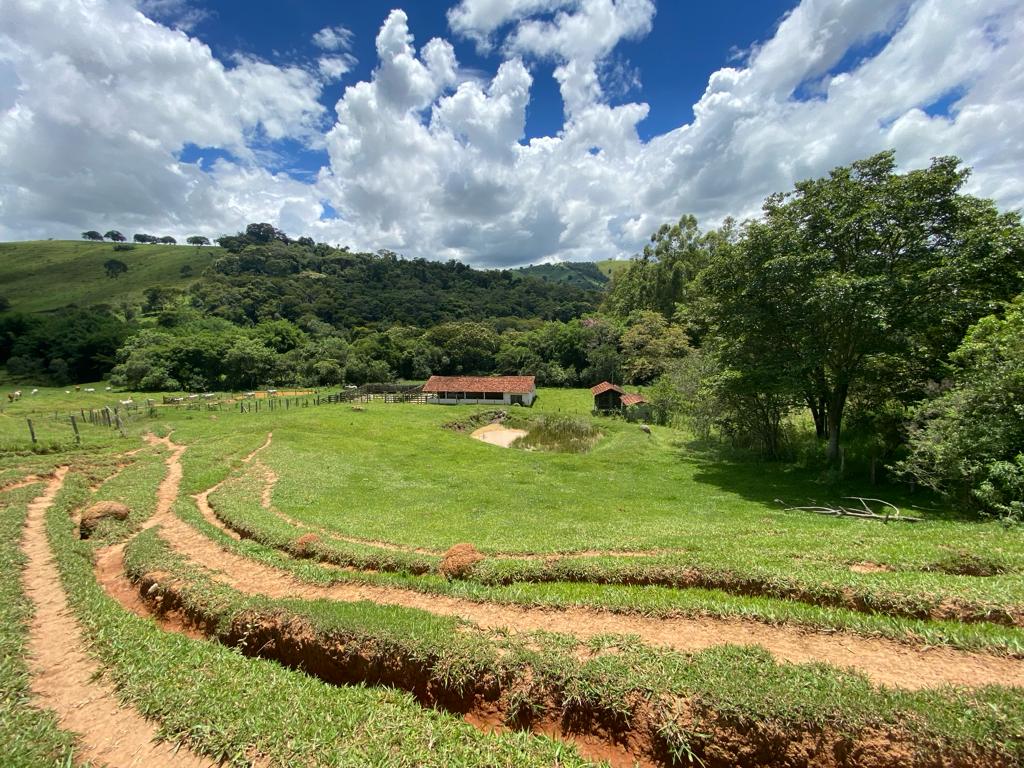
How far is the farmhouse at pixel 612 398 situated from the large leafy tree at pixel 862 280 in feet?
80.8

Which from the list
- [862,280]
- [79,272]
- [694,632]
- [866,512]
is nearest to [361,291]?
[79,272]

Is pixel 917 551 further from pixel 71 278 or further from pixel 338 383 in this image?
pixel 71 278

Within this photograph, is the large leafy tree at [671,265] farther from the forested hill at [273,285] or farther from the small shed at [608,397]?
the forested hill at [273,285]

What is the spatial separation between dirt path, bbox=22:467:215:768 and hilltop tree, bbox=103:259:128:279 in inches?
6006

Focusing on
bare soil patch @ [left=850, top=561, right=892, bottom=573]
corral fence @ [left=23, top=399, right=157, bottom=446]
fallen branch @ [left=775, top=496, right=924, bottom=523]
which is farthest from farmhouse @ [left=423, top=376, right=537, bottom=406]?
bare soil patch @ [left=850, top=561, right=892, bottom=573]

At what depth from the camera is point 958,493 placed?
1302cm

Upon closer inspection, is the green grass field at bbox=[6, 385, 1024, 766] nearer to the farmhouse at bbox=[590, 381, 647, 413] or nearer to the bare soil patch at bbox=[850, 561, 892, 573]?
the bare soil patch at bbox=[850, 561, 892, 573]

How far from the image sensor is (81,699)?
5938 mm

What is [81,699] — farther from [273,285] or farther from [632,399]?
[273,285]

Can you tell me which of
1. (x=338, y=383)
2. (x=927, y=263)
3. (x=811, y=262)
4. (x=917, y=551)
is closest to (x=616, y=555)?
(x=917, y=551)

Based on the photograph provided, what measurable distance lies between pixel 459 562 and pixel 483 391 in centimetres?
4609

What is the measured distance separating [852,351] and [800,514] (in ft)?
30.7

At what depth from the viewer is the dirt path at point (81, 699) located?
5.05 m

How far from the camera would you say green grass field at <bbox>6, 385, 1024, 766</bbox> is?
487 centimetres
